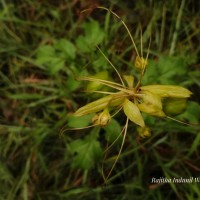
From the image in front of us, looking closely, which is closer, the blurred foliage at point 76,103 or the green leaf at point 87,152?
the green leaf at point 87,152

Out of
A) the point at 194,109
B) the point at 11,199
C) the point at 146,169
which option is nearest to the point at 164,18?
the point at 194,109

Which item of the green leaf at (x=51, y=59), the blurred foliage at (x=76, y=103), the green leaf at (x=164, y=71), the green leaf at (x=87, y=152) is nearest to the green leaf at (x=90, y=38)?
the blurred foliage at (x=76, y=103)

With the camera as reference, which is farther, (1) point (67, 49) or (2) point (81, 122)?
(1) point (67, 49)

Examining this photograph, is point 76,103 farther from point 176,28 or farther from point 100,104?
point 100,104

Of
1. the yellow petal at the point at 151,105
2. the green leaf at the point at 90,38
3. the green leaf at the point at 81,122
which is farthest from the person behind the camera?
the green leaf at the point at 90,38

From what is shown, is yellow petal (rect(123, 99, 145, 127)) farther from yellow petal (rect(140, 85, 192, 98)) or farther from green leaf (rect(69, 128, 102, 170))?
green leaf (rect(69, 128, 102, 170))

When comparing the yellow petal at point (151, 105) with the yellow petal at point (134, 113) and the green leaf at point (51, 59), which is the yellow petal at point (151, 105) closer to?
the yellow petal at point (134, 113)

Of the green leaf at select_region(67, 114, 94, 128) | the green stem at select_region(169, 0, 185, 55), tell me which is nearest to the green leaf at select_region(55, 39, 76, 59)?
the green leaf at select_region(67, 114, 94, 128)

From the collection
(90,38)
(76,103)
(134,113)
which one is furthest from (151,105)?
(76,103)
